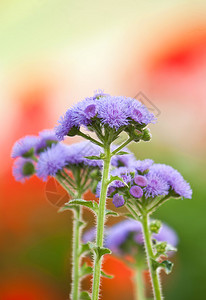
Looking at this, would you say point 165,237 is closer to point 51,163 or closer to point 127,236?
point 127,236

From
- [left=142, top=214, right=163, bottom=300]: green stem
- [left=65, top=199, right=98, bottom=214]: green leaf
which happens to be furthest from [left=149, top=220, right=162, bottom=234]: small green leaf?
[left=65, top=199, right=98, bottom=214]: green leaf

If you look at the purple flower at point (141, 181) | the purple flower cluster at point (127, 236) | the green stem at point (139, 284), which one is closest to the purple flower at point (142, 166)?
the purple flower at point (141, 181)

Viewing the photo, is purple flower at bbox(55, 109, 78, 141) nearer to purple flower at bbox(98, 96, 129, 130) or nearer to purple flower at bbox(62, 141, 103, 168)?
purple flower at bbox(98, 96, 129, 130)

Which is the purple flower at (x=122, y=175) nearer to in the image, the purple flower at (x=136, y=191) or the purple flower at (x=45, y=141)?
the purple flower at (x=136, y=191)

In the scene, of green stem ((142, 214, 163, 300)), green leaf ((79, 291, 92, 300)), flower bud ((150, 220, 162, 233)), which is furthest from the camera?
flower bud ((150, 220, 162, 233))

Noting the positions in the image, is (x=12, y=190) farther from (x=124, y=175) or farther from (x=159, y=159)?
(x=124, y=175)

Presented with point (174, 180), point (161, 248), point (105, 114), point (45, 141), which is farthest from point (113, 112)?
point (45, 141)

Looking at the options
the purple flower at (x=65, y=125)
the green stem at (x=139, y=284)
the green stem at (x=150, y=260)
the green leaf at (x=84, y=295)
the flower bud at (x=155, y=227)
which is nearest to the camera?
the purple flower at (x=65, y=125)
